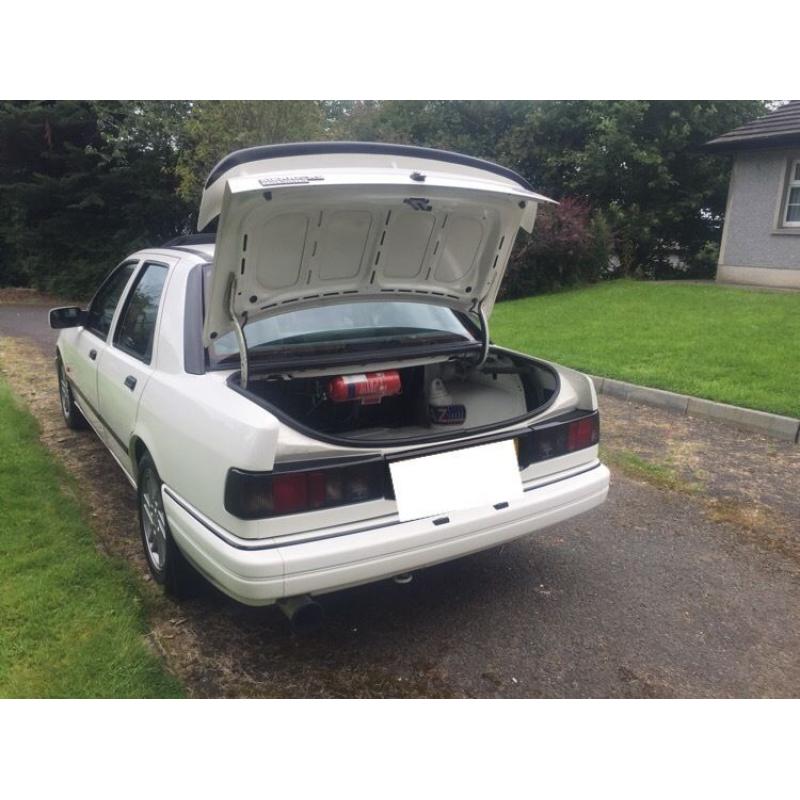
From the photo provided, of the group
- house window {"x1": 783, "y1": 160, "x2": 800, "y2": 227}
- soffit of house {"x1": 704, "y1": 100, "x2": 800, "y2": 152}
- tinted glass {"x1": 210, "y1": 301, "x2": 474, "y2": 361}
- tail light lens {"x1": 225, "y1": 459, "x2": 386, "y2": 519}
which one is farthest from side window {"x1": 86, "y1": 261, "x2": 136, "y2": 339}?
house window {"x1": 783, "y1": 160, "x2": 800, "y2": 227}

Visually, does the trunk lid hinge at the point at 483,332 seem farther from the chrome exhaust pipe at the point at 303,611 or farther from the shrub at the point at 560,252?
the shrub at the point at 560,252

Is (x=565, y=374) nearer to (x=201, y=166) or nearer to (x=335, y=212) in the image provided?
(x=335, y=212)

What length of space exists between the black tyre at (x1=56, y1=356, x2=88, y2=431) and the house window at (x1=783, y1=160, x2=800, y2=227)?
1306 centimetres

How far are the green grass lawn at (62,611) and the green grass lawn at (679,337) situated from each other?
5236mm

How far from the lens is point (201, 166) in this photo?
54.0 ft

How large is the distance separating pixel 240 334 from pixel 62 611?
1.45 m

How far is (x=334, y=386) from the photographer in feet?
10.1

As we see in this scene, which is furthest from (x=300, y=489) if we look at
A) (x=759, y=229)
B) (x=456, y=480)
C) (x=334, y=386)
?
(x=759, y=229)

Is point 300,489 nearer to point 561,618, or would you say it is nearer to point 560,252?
point 561,618

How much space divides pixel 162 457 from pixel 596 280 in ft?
47.4

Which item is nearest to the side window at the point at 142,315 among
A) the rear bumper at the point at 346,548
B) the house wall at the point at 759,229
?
the rear bumper at the point at 346,548

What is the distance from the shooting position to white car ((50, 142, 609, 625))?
2.41 meters

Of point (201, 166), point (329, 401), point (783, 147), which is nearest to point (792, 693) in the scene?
point (329, 401)

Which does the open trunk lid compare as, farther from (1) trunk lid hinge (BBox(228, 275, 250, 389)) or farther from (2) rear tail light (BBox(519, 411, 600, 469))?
(2) rear tail light (BBox(519, 411, 600, 469))
